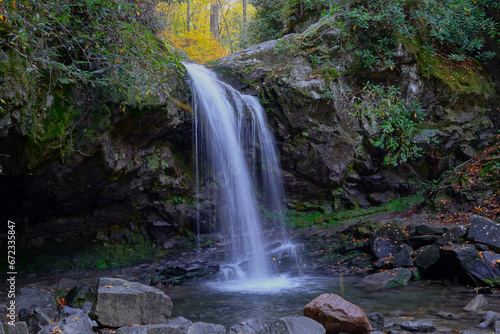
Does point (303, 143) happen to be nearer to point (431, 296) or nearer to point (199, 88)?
point (199, 88)

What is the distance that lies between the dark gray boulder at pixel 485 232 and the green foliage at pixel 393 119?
328 centimetres

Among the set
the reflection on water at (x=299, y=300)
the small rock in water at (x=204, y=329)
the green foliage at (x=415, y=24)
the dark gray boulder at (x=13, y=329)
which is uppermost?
the green foliage at (x=415, y=24)

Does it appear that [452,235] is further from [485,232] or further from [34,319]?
[34,319]

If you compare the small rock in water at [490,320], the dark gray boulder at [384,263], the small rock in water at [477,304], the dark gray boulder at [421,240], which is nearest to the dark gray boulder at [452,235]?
the dark gray boulder at [421,240]

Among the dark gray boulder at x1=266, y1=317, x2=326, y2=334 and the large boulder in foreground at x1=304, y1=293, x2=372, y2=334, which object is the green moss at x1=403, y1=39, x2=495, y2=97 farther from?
the dark gray boulder at x1=266, y1=317, x2=326, y2=334

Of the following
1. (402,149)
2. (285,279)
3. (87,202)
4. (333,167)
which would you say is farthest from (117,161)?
(402,149)

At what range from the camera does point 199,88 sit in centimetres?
868

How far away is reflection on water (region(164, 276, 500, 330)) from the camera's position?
4.82 meters

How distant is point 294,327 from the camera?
136 inches

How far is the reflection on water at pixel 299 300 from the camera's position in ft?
15.8

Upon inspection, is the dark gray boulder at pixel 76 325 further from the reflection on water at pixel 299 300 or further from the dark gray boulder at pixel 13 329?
the reflection on water at pixel 299 300

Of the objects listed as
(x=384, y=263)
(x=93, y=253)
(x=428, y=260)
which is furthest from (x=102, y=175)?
(x=428, y=260)

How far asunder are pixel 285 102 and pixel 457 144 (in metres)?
5.52

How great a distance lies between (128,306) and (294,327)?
6.29 feet
